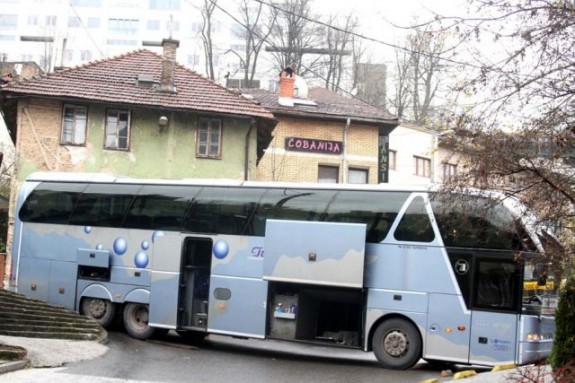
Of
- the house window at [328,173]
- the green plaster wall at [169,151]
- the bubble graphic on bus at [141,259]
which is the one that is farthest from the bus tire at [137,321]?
the house window at [328,173]

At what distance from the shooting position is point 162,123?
84.1ft

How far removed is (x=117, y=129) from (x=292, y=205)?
43.4ft

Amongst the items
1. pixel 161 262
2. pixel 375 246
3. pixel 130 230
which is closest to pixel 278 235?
pixel 375 246

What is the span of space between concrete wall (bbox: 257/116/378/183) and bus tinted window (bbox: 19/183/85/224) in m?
16.0

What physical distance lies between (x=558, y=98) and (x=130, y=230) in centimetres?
1112

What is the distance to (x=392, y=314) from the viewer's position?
44.1ft

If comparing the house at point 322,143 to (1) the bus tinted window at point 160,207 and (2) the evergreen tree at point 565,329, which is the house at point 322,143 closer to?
(1) the bus tinted window at point 160,207

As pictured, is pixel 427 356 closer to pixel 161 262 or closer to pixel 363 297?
pixel 363 297

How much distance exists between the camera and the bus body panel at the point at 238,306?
47.5 feet

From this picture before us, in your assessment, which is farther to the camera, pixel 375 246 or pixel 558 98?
pixel 375 246

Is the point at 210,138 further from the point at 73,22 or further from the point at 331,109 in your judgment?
the point at 73,22

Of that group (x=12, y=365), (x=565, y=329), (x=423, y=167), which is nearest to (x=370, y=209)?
(x=565, y=329)

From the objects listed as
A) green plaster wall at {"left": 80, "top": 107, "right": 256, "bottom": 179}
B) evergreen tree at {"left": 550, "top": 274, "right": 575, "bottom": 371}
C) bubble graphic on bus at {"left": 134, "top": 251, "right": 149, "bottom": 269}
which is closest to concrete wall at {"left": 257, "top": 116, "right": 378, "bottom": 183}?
green plaster wall at {"left": 80, "top": 107, "right": 256, "bottom": 179}

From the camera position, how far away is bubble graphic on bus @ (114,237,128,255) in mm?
16203
